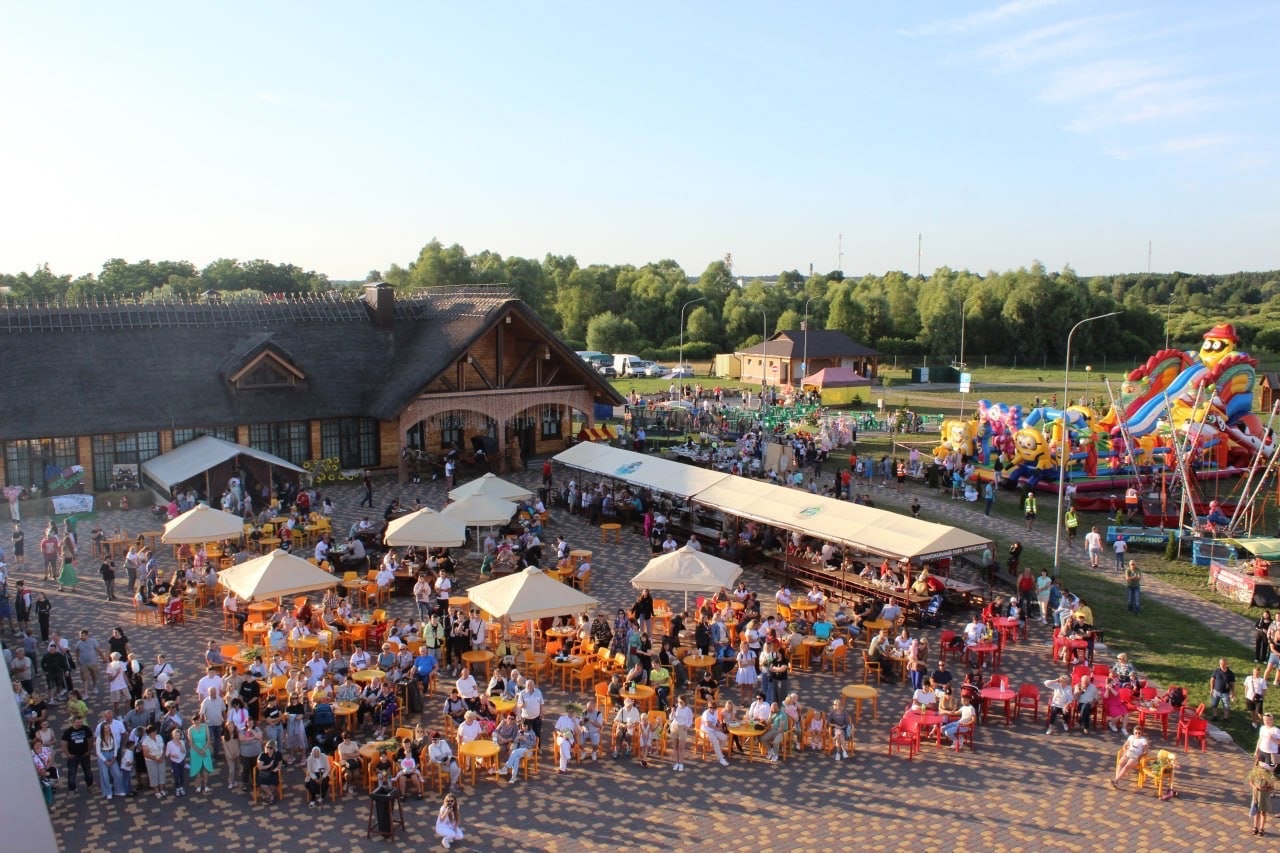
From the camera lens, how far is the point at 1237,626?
2077cm

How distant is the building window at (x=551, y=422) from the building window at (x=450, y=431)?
326cm

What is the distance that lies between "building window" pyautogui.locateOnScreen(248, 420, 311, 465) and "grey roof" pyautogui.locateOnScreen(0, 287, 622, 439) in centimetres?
66

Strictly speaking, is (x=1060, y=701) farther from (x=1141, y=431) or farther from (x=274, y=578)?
(x=1141, y=431)

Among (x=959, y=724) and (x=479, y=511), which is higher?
(x=479, y=511)

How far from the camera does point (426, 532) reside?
21.7 meters

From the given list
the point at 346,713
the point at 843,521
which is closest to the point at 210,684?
the point at 346,713

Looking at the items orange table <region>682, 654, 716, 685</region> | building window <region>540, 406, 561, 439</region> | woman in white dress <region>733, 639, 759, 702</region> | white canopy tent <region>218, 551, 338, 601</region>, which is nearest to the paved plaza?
woman in white dress <region>733, 639, 759, 702</region>

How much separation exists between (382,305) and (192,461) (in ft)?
35.0

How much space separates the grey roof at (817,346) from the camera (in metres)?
68.8

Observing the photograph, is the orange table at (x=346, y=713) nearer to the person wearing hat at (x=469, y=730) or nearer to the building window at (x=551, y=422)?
the person wearing hat at (x=469, y=730)

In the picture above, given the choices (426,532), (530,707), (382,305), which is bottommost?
(530,707)

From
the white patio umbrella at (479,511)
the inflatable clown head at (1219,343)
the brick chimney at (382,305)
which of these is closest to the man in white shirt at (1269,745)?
the white patio umbrella at (479,511)

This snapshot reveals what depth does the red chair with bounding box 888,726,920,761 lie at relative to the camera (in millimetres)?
14414

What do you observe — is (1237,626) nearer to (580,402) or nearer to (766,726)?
(766,726)
